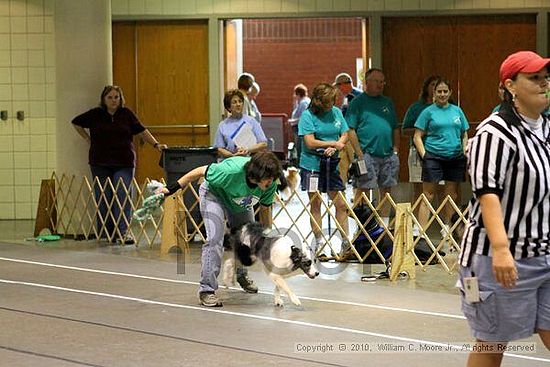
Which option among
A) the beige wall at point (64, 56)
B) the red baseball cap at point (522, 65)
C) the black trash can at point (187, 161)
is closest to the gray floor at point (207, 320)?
the black trash can at point (187, 161)

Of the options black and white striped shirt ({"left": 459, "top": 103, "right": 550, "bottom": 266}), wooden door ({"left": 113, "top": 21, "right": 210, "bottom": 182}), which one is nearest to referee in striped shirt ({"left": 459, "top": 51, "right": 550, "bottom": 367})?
black and white striped shirt ({"left": 459, "top": 103, "right": 550, "bottom": 266})

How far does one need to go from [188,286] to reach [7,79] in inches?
230

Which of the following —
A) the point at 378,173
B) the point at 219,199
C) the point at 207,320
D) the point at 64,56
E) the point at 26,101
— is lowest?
the point at 207,320

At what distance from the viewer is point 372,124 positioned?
897cm

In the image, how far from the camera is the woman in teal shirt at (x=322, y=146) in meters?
8.48

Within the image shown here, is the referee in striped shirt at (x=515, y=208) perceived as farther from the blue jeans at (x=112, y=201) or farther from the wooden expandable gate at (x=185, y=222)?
the blue jeans at (x=112, y=201)

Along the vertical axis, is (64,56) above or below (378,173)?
above

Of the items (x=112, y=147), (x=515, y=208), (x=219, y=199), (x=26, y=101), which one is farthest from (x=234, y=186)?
(x=26, y=101)

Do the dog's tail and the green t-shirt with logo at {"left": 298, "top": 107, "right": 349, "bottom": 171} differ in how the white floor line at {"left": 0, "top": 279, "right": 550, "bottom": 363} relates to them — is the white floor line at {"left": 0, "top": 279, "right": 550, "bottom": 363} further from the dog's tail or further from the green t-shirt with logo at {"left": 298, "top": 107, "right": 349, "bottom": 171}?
the green t-shirt with logo at {"left": 298, "top": 107, "right": 349, "bottom": 171}

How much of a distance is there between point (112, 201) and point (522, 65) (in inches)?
271

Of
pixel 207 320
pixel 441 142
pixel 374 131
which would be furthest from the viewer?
pixel 374 131

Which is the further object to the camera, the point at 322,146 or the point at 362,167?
the point at 362,167

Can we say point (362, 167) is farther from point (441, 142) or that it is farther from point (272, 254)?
point (272, 254)

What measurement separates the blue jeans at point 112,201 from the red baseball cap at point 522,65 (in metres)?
6.71
